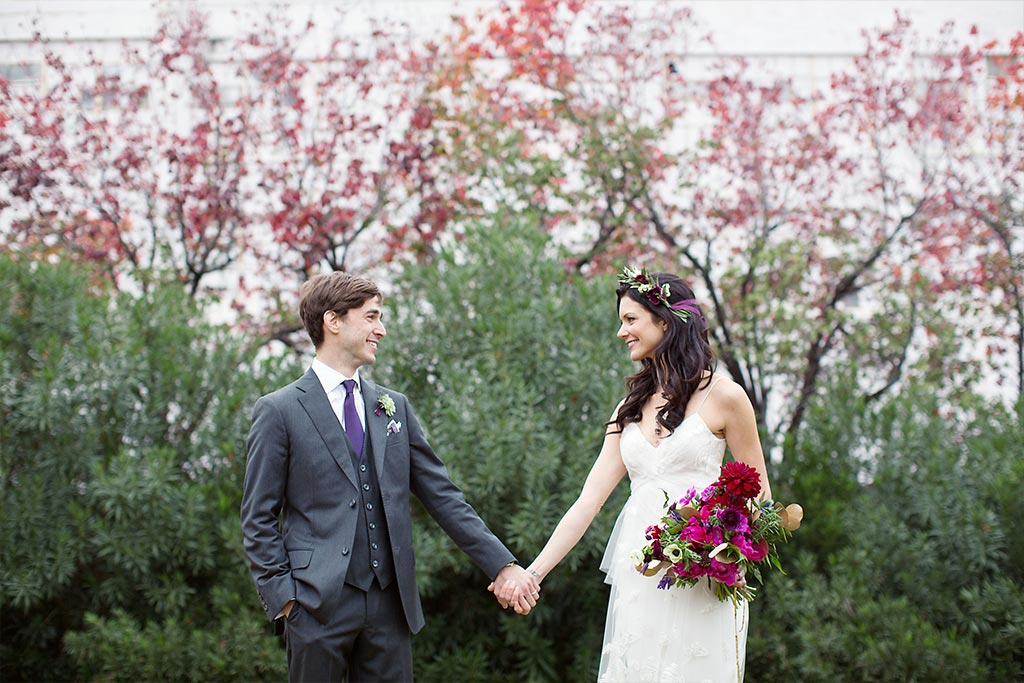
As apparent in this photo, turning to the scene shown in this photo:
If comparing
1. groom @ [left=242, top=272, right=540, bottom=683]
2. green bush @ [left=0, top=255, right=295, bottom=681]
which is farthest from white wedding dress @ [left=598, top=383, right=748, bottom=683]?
green bush @ [left=0, top=255, right=295, bottom=681]

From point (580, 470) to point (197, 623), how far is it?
2993 mm

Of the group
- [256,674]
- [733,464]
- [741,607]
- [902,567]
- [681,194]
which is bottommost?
[256,674]

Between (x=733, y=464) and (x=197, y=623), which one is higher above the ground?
(x=733, y=464)

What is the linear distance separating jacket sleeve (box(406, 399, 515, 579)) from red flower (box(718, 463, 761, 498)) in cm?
111

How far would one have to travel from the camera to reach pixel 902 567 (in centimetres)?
730

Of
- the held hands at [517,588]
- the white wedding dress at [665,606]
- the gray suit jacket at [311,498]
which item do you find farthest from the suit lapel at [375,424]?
the white wedding dress at [665,606]

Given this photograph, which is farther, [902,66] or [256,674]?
[902,66]

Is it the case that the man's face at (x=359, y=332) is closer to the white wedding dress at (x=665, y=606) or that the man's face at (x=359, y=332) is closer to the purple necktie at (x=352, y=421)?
the purple necktie at (x=352, y=421)

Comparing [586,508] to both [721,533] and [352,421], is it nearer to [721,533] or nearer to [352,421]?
[721,533]

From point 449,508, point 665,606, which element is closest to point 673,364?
point 665,606

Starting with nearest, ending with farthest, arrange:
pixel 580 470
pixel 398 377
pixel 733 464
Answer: pixel 733 464 → pixel 580 470 → pixel 398 377

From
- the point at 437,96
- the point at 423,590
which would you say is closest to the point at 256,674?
the point at 423,590

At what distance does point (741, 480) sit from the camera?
3402 millimetres

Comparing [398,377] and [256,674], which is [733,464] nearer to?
[398,377]
